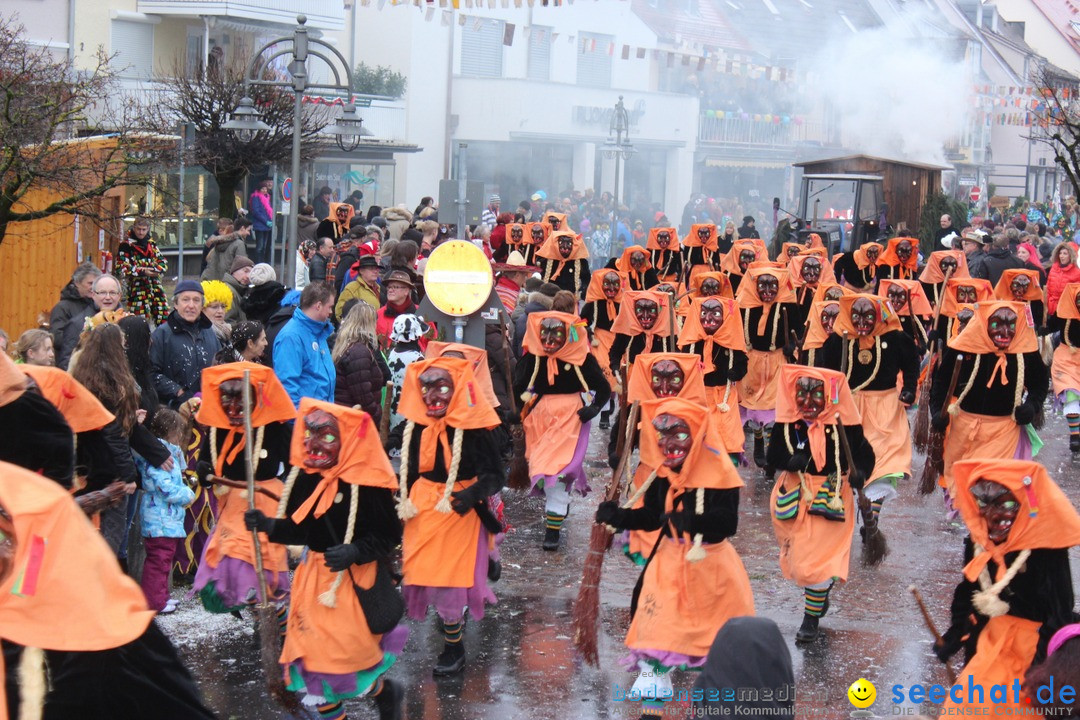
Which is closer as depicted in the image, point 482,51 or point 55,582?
point 55,582

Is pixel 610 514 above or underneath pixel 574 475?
above

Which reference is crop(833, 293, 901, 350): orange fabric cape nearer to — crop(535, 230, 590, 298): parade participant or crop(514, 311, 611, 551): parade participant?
crop(514, 311, 611, 551): parade participant

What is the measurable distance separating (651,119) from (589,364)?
34.4 meters

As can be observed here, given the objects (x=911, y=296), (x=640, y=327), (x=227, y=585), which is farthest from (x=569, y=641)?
(x=911, y=296)

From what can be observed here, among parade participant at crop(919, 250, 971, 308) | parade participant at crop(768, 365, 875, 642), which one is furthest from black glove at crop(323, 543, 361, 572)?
parade participant at crop(919, 250, 971, 308)

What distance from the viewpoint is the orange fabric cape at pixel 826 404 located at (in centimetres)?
873

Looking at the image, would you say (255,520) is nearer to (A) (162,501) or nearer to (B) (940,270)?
(A) (162,501)

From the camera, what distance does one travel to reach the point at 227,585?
26.3 ft

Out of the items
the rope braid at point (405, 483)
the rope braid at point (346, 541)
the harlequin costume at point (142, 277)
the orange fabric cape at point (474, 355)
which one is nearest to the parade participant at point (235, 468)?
the rope braid at point (405, 483)

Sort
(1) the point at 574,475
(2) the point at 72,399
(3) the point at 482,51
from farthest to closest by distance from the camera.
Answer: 1. (3) the point at 482,51
2. (1) the point at 574,475
3. (2) the point at 72,399

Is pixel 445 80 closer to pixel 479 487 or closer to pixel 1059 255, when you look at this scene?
pixel 1059 255

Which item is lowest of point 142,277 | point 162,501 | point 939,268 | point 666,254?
point 162,501

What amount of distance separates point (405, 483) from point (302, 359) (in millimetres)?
2176

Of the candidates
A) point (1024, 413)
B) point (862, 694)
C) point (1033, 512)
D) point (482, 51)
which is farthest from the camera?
point (482, 51)
